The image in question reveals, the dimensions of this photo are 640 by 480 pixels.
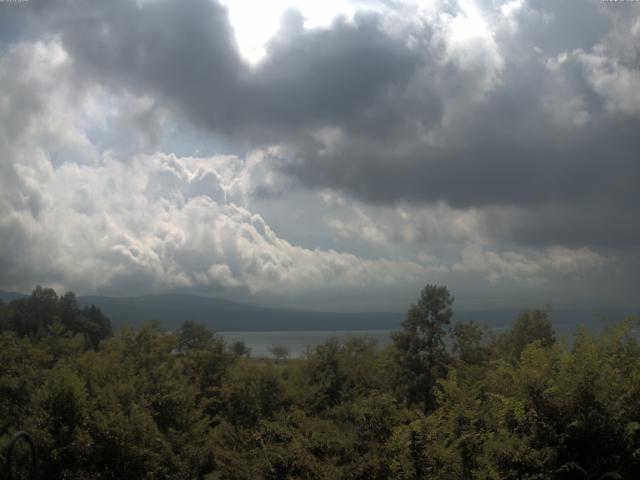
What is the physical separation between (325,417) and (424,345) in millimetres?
17764

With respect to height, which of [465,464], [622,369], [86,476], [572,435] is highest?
[622,369]

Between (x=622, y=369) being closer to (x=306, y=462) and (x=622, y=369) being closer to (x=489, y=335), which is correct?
(x=306, y=462)

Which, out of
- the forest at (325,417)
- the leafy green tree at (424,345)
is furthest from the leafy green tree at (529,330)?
the forest at (325,417)

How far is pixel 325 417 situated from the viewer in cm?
2836

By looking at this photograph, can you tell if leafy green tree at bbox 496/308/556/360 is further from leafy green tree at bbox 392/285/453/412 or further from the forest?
the forest

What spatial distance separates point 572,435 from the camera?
1310 cm

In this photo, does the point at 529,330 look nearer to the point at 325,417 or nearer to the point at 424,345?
the point at 424,345

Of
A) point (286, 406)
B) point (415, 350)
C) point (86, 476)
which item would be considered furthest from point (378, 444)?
point (415, 350)

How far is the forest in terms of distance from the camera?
1309 cm

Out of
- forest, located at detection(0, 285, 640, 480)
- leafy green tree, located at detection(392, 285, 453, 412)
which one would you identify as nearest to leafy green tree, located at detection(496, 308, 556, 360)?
leafy green tree, located at detection(392, 285, 453, 412)

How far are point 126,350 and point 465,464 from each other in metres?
27.0

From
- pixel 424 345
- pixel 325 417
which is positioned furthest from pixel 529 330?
pixel 325 417

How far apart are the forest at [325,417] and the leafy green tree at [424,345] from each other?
17.5 ft

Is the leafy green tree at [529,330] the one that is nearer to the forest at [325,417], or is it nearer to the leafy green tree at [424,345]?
the leafy green tree at [424,345]
